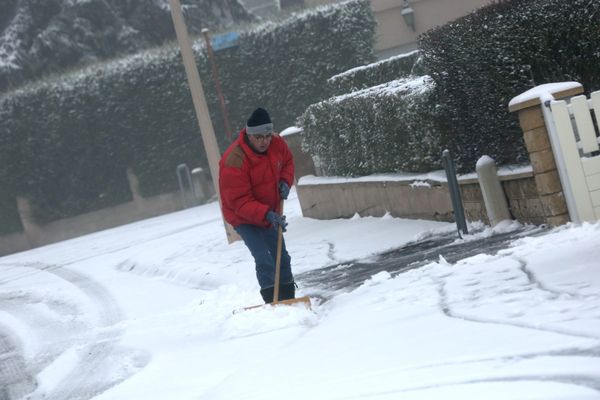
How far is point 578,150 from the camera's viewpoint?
862 cm

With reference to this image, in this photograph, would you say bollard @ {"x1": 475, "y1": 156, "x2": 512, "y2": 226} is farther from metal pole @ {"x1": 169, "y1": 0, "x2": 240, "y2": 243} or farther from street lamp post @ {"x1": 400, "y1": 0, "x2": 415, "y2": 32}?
street lamp post @ {"x1": 400, "y1": 0, "x2": 415, "y2": 32}

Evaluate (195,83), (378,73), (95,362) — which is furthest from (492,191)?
(378,73)

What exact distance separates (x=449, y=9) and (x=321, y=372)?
1040 inches

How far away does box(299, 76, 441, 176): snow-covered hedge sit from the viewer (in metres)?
11.0

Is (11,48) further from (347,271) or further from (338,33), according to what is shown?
(347,271)

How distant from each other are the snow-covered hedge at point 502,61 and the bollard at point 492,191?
0.38m

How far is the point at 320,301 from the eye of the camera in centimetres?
833

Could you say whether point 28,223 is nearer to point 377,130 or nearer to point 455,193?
point 377,130

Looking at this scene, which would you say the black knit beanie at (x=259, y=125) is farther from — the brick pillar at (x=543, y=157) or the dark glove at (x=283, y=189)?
the brick pillar at (x=543, y=157)

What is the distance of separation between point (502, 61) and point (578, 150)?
120cm

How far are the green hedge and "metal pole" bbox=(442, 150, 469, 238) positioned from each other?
16138mm

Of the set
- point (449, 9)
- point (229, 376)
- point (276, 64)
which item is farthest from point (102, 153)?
point (229, 376)

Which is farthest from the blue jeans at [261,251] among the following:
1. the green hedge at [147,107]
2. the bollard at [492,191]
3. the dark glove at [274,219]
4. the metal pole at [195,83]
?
the green hedge at [147,107]

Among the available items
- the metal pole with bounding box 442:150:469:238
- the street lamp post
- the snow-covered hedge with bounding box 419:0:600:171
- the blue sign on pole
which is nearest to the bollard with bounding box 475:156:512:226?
the metal pole with bounding box 442:150:469:238
